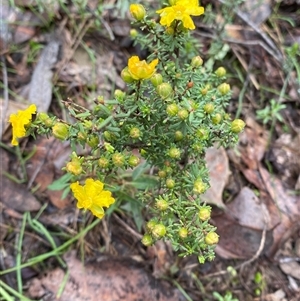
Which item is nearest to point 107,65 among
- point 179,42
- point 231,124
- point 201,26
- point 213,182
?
point 201,26

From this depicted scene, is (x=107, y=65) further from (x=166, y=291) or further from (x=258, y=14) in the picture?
(x=166, y=291)

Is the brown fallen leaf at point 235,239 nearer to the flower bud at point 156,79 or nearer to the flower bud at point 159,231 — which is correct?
the flower bud at point 159,231

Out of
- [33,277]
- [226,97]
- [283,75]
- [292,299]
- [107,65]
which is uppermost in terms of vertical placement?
[226,97]

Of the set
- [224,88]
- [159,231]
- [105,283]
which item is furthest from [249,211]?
[159,231]

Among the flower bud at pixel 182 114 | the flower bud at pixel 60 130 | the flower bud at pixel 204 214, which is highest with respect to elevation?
the flower bud at pixel 60 130

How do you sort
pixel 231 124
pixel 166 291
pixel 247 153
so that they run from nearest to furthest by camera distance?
pixel 231 124, pixel 166 291, pixel 247 153

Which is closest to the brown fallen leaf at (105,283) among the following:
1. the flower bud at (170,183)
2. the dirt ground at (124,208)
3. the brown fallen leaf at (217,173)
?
the dirt ground at (124,208)

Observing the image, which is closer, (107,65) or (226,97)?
(226,97)
